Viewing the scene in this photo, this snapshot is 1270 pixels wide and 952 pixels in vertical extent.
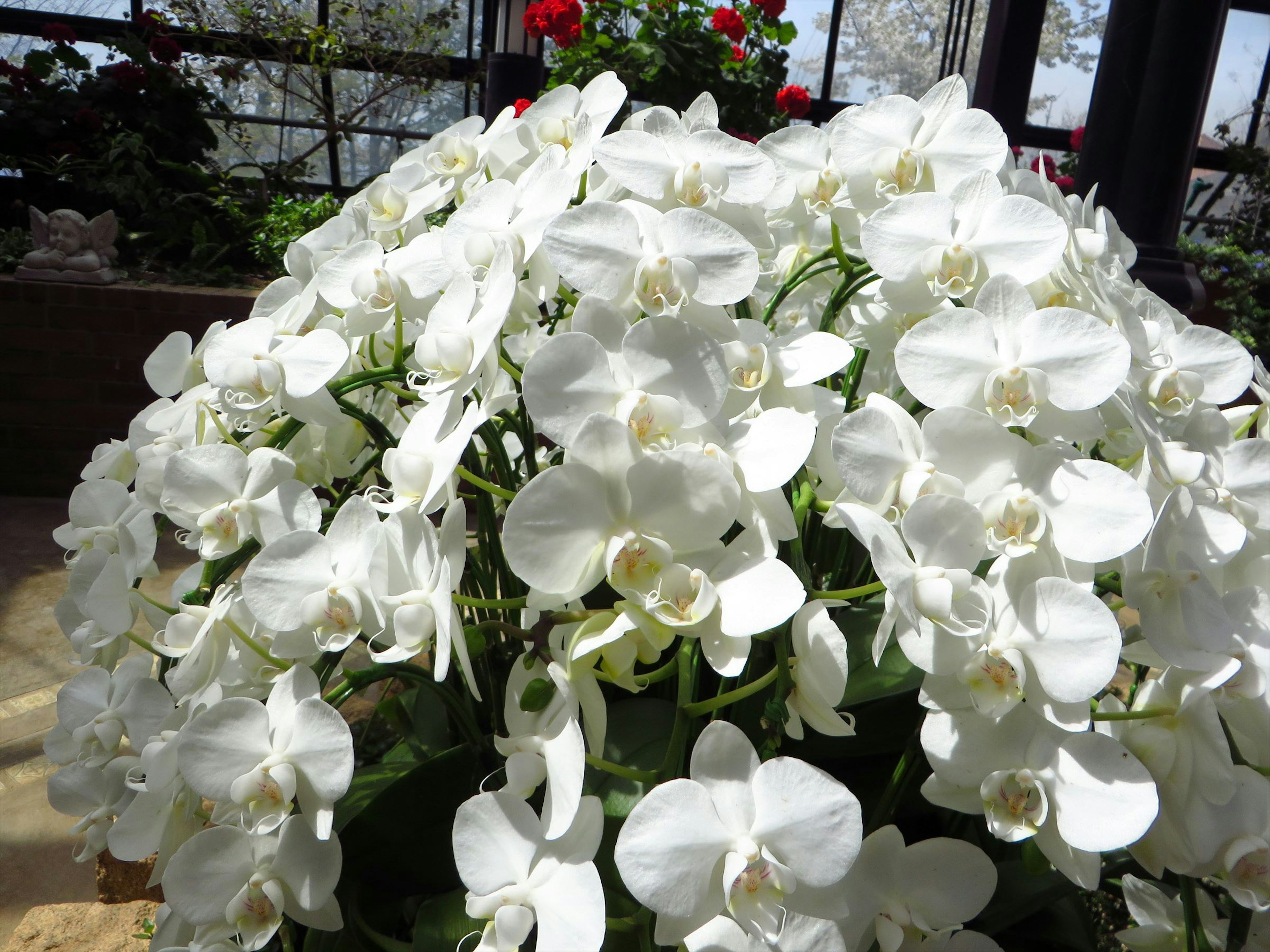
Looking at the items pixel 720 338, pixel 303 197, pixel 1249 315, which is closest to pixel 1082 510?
pixel 720 338

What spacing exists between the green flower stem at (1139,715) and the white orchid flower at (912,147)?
275 millimetres

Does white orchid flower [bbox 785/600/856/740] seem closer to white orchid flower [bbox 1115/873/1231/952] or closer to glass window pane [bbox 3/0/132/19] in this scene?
white orchid flower [bbox 1115/873/1231/952]

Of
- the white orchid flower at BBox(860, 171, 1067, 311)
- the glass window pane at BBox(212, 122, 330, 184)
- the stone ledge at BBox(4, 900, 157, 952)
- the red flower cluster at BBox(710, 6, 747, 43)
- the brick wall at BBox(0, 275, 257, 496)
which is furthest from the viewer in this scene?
the glass window pane at BBox(212, 122, 330, 184)

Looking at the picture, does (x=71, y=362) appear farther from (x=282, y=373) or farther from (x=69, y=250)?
(x=282, y=373)

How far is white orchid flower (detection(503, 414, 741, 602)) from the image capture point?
32cm

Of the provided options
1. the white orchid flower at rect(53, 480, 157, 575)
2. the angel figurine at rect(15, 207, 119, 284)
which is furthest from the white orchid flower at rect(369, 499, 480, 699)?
the angel figurine at rect(15, 207, 119, 284)

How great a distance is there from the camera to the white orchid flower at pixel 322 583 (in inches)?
14.7

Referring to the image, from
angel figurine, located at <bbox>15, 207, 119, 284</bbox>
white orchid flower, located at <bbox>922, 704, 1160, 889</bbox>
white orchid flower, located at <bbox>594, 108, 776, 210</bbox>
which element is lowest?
angel figurine, located at <bbox>15, 207, 119, 284</bbox>

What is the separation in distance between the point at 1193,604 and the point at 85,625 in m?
0.55

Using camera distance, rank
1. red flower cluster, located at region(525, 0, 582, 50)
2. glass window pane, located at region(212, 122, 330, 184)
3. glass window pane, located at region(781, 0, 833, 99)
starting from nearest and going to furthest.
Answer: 1. red flower cluster, located at region(525, 0, 582, 50)
2. glass window pane, located at region(212, 122, 330, 184)
3. glass window pane, located at region(781, 0, 833, 99)

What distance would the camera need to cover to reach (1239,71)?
19.3 feet

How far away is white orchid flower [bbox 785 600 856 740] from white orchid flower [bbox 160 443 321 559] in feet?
0.76

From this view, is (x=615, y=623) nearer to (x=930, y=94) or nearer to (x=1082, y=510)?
(x=1082, y=510)

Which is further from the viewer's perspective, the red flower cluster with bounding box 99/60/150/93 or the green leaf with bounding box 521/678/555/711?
the red flower cluster with bounding box 99/60/150/93
